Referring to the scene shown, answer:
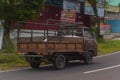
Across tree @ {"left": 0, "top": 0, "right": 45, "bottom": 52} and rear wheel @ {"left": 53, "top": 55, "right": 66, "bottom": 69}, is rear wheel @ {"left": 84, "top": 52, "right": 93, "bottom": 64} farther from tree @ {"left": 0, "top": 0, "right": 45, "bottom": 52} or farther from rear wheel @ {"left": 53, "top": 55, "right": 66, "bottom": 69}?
tree @ {"left": 0, "top": 0, "right": 45, "bottom": 52}

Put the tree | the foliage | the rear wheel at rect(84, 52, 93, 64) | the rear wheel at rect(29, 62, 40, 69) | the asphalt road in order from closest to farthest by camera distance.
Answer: the asphalt road < the rear wheel at rect(29, 62, 40, 69) < the foliage < the rear wheel at rect(84, 52, 93, 64) < the tree

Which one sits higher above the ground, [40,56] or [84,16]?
[84,16]

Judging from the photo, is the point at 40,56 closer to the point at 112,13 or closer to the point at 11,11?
the point at 11,11

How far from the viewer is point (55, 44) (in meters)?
17.7

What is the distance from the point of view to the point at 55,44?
696 inches

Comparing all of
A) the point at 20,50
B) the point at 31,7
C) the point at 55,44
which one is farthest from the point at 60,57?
the point at 31,7

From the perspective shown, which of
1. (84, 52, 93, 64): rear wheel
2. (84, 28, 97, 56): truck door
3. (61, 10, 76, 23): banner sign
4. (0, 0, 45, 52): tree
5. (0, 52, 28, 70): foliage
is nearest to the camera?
(0, 52, 28, 70): foliage

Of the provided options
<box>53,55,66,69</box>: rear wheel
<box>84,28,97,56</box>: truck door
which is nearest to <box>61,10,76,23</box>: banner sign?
<box>84,28,97,56</box>: truck door

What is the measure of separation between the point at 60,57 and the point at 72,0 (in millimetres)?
20224

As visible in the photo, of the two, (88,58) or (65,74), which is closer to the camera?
(65,74)

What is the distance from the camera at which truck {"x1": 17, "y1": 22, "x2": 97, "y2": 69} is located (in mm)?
17547

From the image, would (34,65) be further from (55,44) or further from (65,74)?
(65,74)

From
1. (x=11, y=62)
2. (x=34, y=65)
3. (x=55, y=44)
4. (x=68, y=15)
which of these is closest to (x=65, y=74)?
(x=55, y=44)

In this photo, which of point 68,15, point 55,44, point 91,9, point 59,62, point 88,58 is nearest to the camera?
point 55,44
